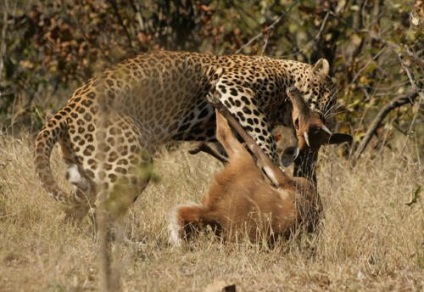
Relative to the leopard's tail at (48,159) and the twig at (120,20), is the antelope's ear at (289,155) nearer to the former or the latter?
the leopard's tail at (48,159)

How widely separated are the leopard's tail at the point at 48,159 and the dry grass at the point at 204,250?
0.20 meters

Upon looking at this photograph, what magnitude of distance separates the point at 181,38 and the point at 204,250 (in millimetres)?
6700

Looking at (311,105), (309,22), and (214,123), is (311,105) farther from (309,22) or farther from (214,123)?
(309,22)

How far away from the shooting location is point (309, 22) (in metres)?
12.1

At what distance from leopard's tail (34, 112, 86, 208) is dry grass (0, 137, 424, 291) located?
196 mm

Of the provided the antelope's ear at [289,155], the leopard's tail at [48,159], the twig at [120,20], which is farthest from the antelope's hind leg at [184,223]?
the twig at [120,20]

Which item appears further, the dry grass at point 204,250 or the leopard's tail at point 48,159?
the leopard's tail at point 48,159

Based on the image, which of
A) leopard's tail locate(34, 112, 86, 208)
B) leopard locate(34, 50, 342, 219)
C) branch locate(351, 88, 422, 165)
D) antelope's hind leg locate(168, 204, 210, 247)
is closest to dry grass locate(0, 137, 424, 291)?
antelope's hind leg locate(168, 204, 210, 247)

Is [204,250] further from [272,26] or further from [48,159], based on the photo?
[272,26]

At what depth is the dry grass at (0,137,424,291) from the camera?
649cm

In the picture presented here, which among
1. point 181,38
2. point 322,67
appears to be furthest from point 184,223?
point 181,38

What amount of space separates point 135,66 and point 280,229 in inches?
87.6

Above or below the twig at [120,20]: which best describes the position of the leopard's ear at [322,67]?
above

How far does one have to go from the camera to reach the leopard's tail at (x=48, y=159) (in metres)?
7.75
